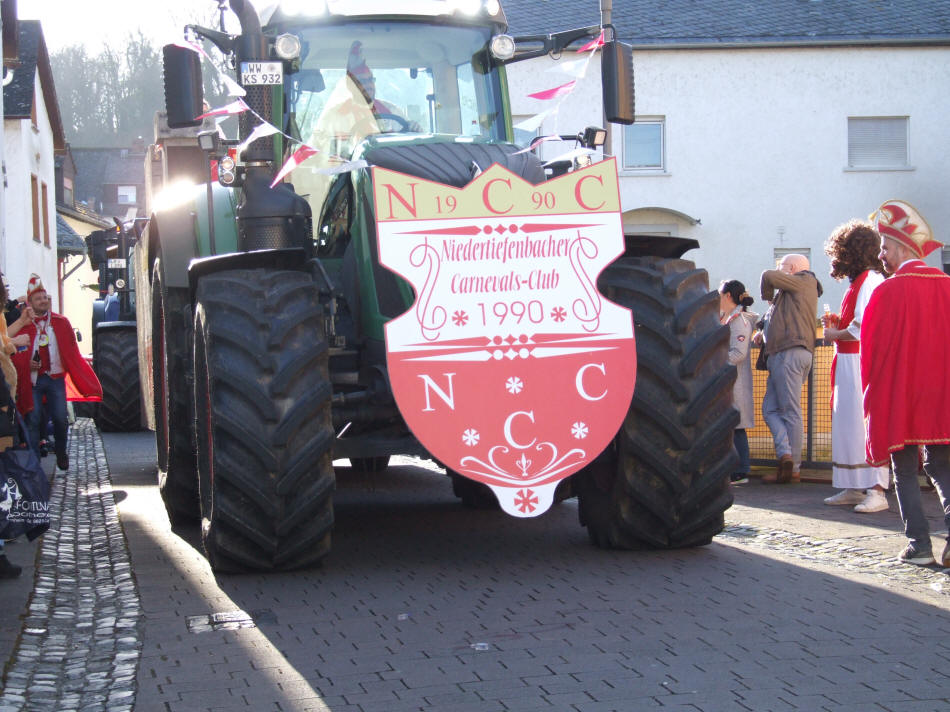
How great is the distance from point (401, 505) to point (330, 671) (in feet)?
15.7

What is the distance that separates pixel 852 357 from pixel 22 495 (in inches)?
204

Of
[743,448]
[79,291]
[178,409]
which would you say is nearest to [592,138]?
[178,409]

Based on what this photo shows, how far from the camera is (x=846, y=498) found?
9.50m

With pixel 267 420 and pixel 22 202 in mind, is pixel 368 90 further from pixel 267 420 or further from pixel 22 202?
pixel 22 202

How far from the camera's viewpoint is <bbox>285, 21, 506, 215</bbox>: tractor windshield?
25.2 feet

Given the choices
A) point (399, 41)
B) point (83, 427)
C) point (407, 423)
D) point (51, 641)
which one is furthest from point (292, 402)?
point (83, 427)

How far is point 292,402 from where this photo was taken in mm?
6293

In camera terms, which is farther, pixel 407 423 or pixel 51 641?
pixel 407 423

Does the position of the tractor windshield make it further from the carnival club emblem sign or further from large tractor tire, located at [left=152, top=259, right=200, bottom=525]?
large tractor tire, located at [left=152, top=259, right=200, bottom=525]

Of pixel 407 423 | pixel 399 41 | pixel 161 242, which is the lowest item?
pixel 407 423

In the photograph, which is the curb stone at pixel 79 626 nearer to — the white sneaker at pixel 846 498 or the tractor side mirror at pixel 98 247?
the white sneaker at pixel 846 498

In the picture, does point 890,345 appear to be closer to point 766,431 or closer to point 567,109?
point 766,431

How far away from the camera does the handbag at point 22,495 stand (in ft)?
23.9

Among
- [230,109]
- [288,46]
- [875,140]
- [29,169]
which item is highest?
[29,169]
